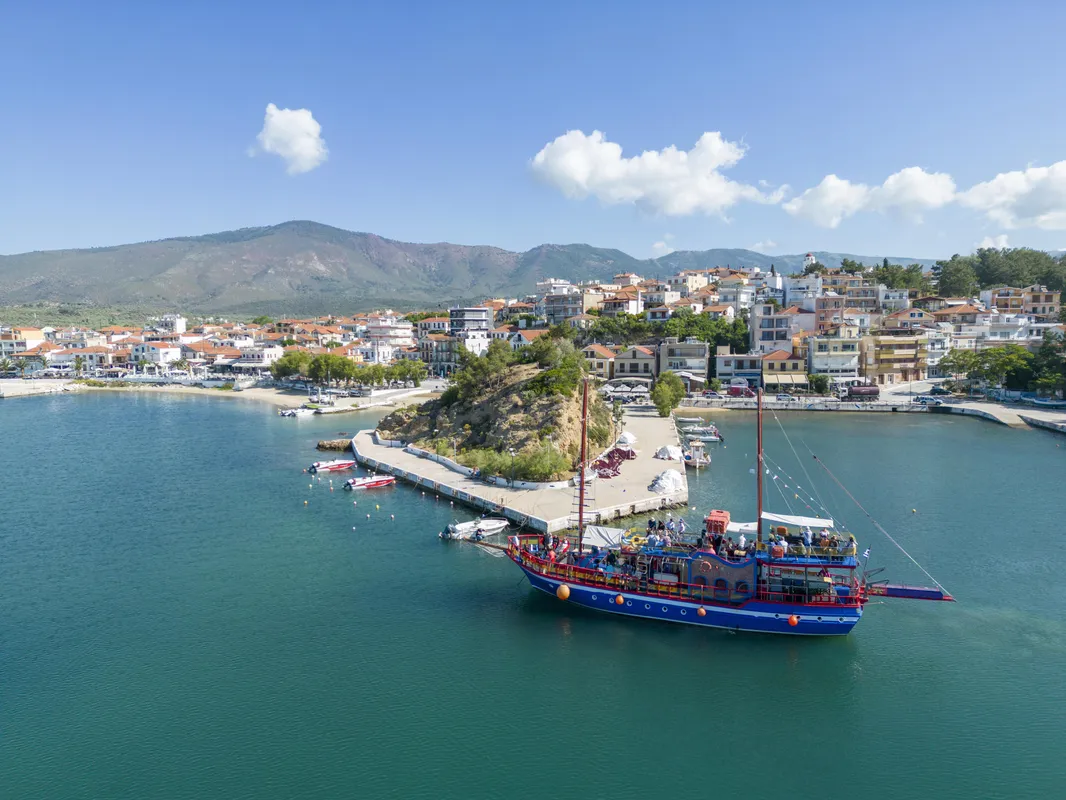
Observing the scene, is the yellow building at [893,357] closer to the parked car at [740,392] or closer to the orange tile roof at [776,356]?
the orange tile roof at [776,356]

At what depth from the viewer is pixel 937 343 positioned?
90.3m

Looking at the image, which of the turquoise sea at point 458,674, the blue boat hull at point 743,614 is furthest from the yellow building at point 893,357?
the blue boat hull at point 743,614

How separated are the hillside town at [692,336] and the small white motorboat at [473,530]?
93.6 ft

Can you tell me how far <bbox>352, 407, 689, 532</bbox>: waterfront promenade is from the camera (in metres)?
34.0

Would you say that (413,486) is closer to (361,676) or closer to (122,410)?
(361,676)

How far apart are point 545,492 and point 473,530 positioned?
626 cm

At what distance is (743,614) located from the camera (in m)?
23.9

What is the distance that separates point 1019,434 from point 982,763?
168ft

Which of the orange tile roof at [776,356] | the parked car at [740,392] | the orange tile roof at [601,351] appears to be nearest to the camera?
the parked car at [740,392]

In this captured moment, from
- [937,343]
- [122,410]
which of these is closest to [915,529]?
[937,343]

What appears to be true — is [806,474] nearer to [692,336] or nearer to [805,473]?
[805,473]

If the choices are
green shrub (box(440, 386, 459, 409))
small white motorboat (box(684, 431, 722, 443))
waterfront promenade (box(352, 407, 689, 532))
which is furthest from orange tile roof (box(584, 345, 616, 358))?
waterfront promenade (box(352, 407, 689, 532))

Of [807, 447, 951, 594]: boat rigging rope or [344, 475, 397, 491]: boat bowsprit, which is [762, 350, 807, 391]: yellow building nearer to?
[807, 447, 951, 594]: boat rigging rope

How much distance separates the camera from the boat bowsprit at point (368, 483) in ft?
139
